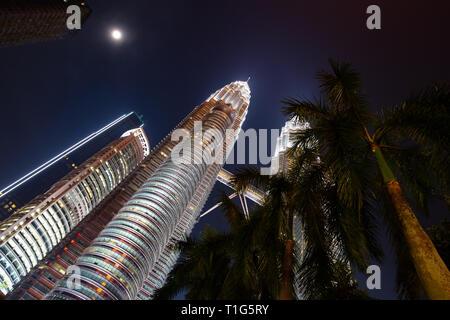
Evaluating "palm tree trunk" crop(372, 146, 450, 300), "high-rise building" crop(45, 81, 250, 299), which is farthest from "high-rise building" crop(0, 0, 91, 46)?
"palm tree trunk" crop(372, 146, 450, 300)

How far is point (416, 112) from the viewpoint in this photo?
25.3ft

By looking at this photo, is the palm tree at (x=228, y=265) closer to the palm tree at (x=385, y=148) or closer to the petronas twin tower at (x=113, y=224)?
the palm tree at (x=385, y=148)

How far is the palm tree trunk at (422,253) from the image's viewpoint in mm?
5399

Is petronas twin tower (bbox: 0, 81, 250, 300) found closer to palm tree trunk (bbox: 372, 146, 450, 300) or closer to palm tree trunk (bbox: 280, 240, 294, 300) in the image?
palm tree trunk (bbox: 280, 240, 294, 300)

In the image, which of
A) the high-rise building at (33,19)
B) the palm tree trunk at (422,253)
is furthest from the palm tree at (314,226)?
the high-rise building at (33,19)

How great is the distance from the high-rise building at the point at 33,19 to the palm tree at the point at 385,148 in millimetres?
132749

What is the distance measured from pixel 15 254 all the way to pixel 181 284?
5027 inches

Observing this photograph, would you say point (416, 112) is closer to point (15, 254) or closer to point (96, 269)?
point (96, 269)

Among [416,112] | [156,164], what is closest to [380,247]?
[416,112]

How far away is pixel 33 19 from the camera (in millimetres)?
114750

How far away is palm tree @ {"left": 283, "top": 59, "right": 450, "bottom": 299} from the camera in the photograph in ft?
20.3

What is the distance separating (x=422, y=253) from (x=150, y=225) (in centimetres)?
10150
